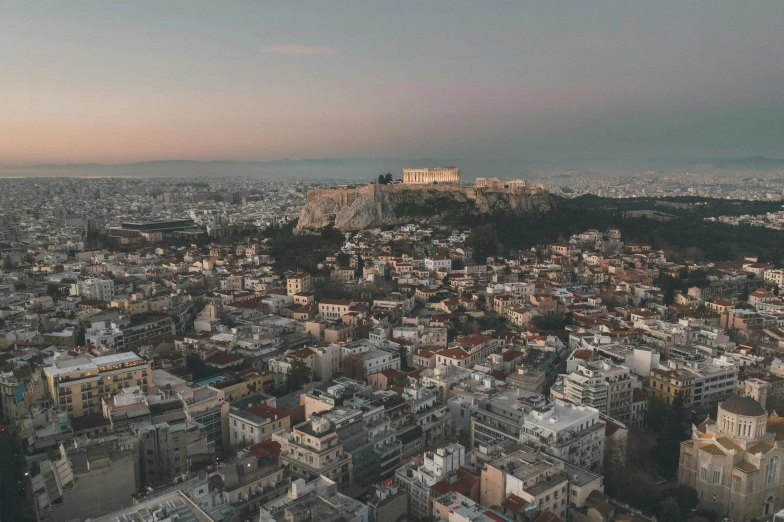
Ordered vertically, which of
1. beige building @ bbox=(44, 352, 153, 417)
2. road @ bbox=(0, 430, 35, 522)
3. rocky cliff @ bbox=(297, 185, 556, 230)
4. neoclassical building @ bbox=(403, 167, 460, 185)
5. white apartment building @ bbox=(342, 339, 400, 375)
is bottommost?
road @ bbox=(0, 430, 35, 522)

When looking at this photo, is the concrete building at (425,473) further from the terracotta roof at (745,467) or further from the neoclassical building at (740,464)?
the terracotta roof at (745,467)

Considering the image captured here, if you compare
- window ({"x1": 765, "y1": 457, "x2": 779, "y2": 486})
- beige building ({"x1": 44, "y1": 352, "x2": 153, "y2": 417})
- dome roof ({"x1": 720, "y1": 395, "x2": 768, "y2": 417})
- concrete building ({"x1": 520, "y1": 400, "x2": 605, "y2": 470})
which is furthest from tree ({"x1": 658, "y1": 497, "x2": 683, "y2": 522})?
beige building ({"x1": 44, "y1": 352, "x2": 153, "y2": 417})

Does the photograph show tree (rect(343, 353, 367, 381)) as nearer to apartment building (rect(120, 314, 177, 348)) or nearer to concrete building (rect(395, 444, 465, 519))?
concrete building (rect(395, 444, 465, 519))

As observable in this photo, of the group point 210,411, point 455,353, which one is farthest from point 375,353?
point 210,411

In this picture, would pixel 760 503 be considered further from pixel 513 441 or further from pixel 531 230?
pixel 531 230

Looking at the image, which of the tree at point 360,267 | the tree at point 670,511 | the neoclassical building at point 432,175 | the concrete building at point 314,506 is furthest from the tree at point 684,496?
the neoclassical building at point 432,175

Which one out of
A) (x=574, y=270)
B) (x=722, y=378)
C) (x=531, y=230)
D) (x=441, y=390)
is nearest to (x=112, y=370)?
(x=441, y=390)
